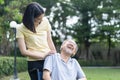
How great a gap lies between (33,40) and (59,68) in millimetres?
354

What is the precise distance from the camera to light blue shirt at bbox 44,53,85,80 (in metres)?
2.86

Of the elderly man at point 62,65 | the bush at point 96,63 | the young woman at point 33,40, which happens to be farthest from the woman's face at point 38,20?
the bush at point 96,63

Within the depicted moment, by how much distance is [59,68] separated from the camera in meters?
2.87

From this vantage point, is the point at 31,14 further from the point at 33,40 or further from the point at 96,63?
the point at 96,63

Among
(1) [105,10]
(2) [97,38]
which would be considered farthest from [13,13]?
(2) [97,38]

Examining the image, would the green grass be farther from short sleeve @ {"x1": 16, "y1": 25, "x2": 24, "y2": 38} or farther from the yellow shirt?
short sleeve @ {"x1": 16, "y1": 25, "x2": 24, "y2": 38}

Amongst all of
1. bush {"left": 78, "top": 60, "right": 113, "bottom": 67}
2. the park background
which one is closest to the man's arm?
the park background

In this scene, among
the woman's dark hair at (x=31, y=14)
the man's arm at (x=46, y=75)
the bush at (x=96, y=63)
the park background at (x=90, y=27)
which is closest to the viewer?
the man's arm at (x=46, y=75)

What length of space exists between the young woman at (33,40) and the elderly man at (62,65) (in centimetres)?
10

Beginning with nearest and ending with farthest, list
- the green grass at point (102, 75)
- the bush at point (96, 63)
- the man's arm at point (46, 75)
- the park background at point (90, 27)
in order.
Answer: the man's arm at point (46, 75) → the green grass at point (102, 75) → the park background at point (90, 27) → the bush at point (96, 63)

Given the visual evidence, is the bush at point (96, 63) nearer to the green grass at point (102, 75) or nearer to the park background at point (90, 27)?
the park background at point (90, 27)

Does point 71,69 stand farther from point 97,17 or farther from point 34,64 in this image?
point 97,17

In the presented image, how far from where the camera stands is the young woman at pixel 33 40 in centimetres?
296

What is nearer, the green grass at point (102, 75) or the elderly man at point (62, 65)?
the elderly man at point (62, 65)
